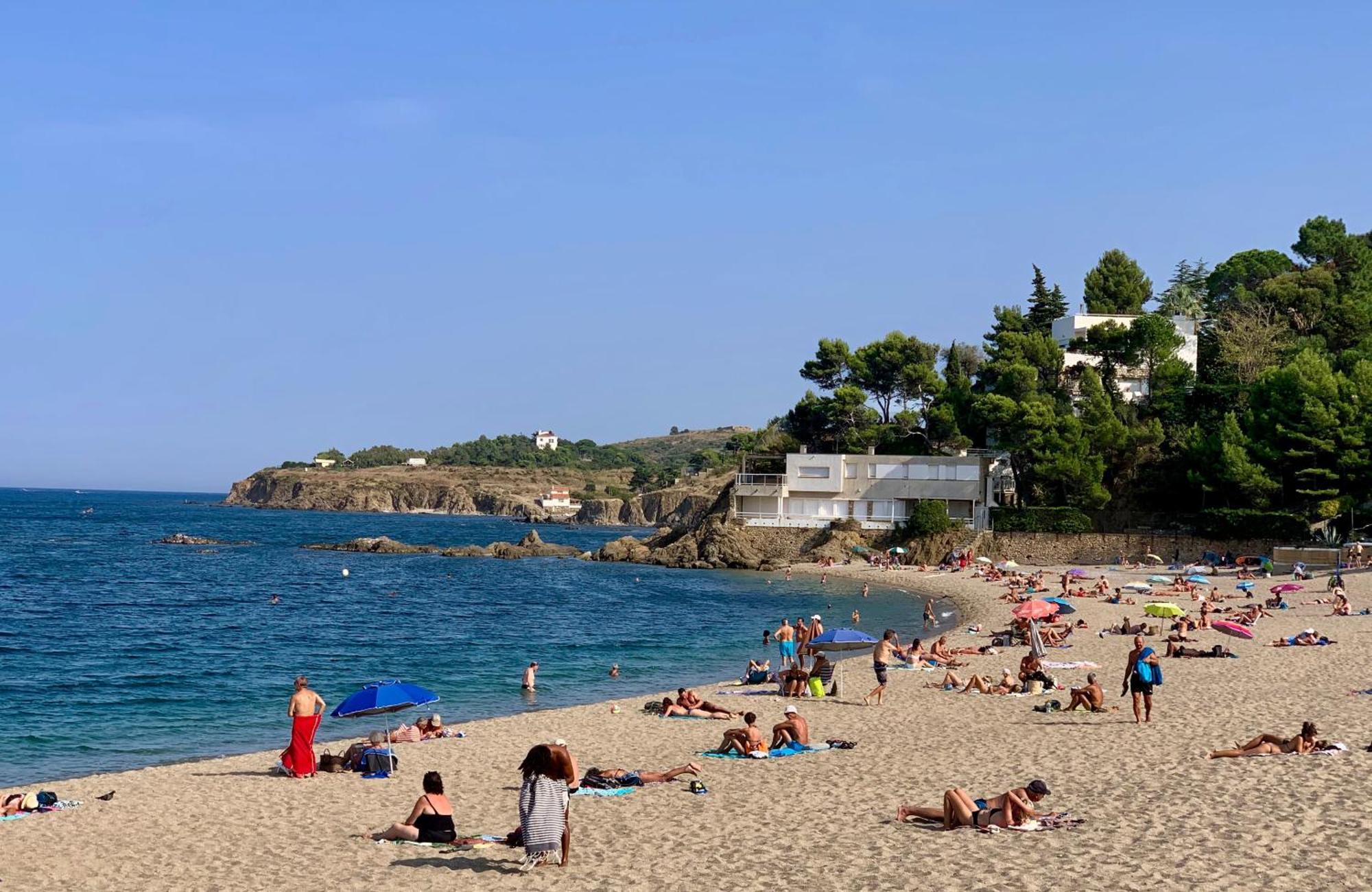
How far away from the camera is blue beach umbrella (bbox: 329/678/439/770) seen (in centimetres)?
1855

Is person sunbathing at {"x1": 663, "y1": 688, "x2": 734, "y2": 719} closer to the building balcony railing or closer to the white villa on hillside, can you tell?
the building balcony railing

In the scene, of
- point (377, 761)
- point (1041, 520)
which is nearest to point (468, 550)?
point (1041, 520)

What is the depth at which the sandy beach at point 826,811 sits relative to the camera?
10.6 metres

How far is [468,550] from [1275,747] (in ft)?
228

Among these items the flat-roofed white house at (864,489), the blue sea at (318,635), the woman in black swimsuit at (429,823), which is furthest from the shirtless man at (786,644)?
the flat-roofed white house at (864,489)

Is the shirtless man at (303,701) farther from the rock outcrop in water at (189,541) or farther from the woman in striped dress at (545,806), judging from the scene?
the rock outcrop in water at (189,541)

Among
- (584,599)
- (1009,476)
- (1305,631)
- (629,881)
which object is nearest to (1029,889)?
→ (629,881)

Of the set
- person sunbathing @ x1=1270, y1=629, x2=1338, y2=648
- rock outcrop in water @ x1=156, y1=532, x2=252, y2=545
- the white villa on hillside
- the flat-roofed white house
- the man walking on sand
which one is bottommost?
rock outcrop in water @ x1=156, y1=532, x2=252, y2=545

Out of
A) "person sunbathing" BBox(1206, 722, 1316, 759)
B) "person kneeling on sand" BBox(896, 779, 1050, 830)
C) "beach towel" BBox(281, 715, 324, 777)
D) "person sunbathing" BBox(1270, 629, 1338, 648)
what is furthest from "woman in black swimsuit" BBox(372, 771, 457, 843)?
"person sunbathing" BBox(1270, 629, 1338, 648)

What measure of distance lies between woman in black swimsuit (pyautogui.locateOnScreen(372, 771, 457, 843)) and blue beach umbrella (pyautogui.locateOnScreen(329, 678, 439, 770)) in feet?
20.2

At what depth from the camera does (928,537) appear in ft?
214

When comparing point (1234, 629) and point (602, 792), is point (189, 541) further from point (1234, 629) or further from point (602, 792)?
point (602, 792)

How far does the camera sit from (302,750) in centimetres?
1638

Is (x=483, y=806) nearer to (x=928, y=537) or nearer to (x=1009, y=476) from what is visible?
(x=928, y=537)
